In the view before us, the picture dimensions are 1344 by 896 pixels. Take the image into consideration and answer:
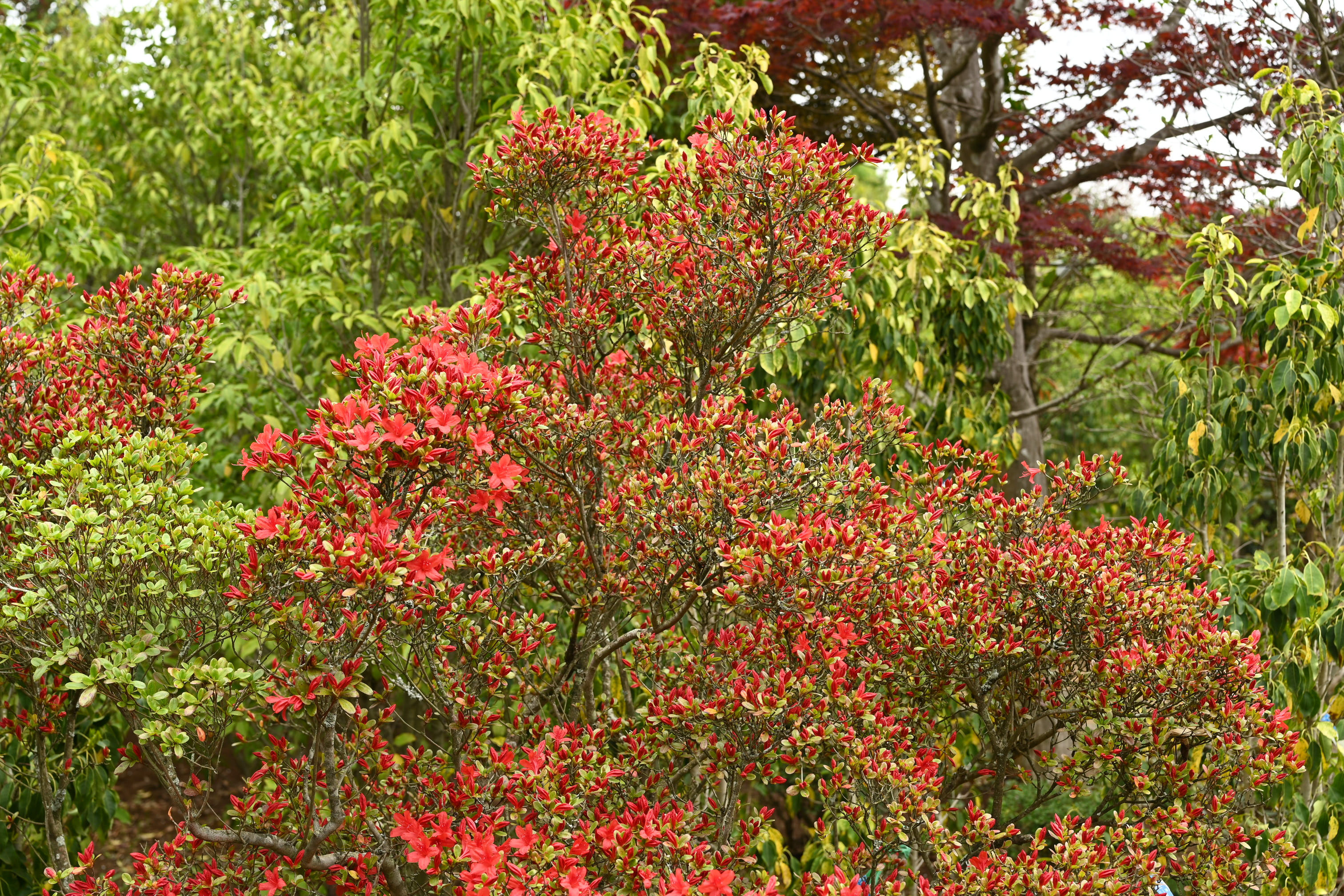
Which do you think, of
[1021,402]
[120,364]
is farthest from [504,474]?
[1021,402]

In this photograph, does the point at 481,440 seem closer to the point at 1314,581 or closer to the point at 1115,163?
the point at 1314,581

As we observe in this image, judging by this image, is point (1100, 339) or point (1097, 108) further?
point (1100, 339)

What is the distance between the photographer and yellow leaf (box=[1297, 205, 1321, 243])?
3986mm

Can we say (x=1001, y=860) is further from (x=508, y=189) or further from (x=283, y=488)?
(x=283, y=488)

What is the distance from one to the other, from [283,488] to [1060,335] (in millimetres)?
5143

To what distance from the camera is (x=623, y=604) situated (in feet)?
10.9

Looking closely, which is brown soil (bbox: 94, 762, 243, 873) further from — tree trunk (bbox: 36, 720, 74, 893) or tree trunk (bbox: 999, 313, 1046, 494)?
tree trunk (bbox: 999, 313, 1046, 494)

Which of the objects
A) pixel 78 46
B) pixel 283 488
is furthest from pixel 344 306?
pixel 78 46

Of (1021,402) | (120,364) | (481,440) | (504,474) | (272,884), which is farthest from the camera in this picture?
(1021,402)

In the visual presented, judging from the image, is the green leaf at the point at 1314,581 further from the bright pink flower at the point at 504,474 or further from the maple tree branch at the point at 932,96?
the maple tree branch at the point at 932,96

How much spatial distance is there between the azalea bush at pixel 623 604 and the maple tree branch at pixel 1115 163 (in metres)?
3.73

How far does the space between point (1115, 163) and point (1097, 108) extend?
1.25 feet

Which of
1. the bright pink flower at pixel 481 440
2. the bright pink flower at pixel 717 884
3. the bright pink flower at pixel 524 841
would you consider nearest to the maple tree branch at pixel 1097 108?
the bright pink flower at pixel 481 440

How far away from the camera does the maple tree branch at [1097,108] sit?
630 centimetres
